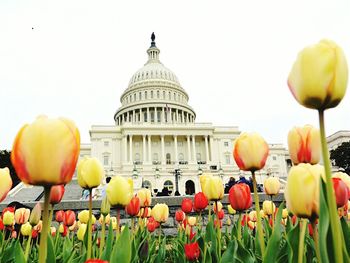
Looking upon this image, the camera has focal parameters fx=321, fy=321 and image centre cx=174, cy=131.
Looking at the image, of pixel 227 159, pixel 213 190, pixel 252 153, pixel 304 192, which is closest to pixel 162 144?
pixel 227 159

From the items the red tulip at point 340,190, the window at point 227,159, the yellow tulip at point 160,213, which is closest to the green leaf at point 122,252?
the red tulip at point 340,190

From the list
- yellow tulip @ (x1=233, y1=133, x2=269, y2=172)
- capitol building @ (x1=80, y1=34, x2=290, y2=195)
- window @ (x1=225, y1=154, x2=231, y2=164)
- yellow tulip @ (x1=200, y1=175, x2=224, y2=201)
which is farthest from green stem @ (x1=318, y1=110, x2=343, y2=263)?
window @ (x1=225, y1=154, x2=231, y2=164)

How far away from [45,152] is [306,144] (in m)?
0.97

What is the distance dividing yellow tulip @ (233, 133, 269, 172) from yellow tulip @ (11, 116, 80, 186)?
77 cm

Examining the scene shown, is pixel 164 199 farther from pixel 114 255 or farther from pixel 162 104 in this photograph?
pixel 162 104

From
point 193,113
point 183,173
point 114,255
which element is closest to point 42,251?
point 114,255

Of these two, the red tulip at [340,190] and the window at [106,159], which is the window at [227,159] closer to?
the window at [106,159]

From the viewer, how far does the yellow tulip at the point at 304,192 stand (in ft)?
3.17

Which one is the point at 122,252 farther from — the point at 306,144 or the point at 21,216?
the point at 21,216

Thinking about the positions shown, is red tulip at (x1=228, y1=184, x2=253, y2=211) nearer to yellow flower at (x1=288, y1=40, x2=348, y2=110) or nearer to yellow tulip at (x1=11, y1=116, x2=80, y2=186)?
yellow flower at (x1=288, y1=40, x2=348, y2=110)

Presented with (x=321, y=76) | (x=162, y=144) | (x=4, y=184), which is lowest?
(x=4, y=184)

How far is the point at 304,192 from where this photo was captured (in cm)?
98

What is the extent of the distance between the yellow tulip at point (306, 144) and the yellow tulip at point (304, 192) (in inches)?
10.6

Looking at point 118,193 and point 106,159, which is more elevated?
point 106,159
